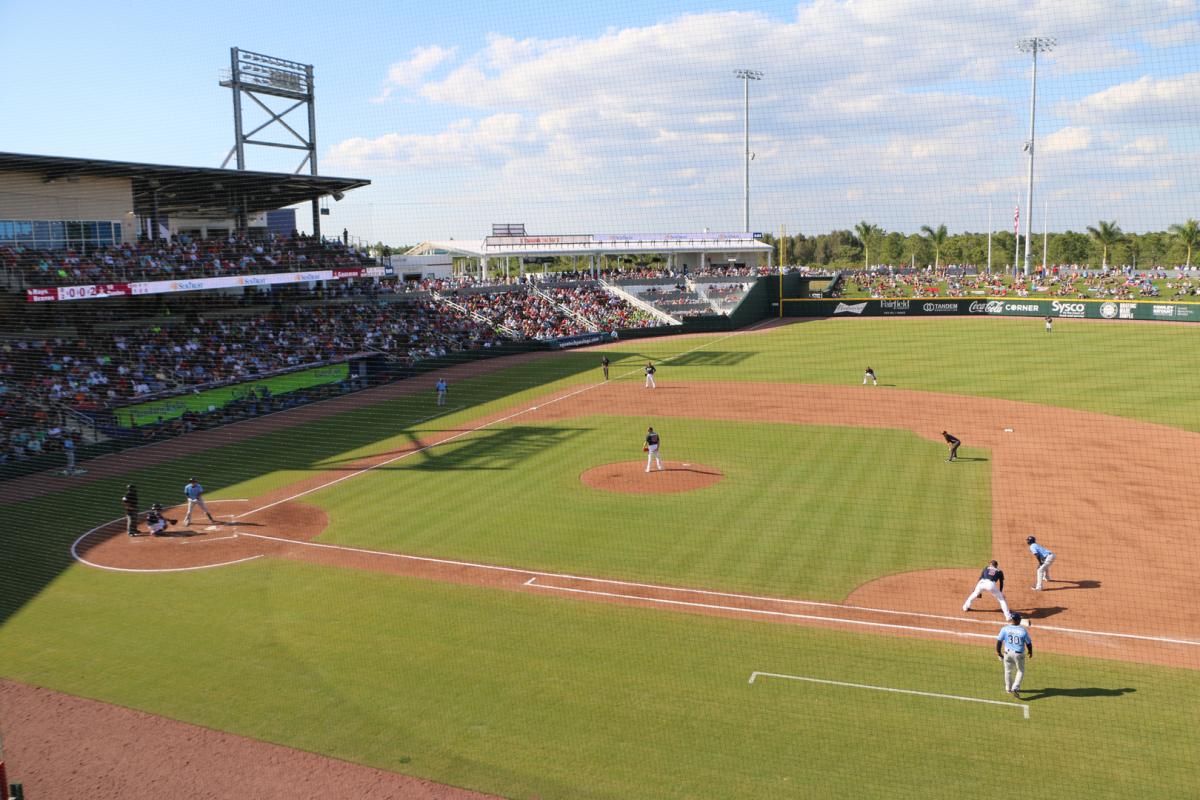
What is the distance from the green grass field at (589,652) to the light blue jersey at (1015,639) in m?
0.47

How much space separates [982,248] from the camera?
179ft

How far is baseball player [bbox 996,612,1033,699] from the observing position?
717 cm

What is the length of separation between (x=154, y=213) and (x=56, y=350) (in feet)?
→ 16.5

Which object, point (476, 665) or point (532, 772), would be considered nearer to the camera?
point (532, 772)

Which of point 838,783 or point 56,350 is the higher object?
point 56,350

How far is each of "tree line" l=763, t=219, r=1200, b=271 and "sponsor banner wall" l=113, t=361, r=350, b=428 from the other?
70.0ft

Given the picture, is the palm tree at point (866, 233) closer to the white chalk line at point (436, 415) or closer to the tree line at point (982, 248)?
the tree line at point (982, 248)

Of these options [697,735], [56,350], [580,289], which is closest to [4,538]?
[56,350]

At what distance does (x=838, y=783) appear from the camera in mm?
6121

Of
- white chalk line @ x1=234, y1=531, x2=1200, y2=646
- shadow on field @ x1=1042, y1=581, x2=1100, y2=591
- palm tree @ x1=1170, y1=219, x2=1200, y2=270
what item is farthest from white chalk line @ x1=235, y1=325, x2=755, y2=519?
palm tree @ x1=1170, y1=219, x2=1200, y2=270

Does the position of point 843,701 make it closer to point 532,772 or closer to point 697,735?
point 697,735

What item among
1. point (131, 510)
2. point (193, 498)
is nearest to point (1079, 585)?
point (193, 498)

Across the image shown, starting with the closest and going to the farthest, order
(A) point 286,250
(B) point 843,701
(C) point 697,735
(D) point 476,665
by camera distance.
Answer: (C) point 697,735 < (B) point 843,701 < (D) point 476,665 < (A) point 286,250

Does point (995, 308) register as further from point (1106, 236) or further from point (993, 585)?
point (993, 585)
